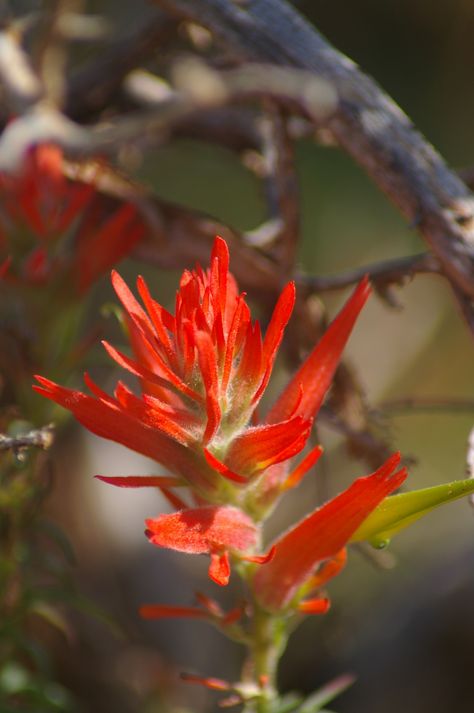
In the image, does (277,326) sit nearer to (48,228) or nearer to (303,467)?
(303,467)

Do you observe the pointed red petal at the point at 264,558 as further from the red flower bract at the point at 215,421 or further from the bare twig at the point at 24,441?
the bare twig at the point at 24,441

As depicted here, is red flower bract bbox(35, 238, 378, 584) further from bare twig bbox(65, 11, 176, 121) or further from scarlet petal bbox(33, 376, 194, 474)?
bare twig bbox(65, 11, 176, 121)

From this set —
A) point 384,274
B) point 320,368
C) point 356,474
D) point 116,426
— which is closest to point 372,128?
point 384,274

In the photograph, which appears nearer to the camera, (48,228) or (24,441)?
(24,441)

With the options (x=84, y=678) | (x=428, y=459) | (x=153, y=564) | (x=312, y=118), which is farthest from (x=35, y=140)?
(x=428, y=459)

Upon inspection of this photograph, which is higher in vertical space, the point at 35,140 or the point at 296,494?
the point at 35,140

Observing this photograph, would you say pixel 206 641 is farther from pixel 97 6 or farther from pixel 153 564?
pixel 97 6
